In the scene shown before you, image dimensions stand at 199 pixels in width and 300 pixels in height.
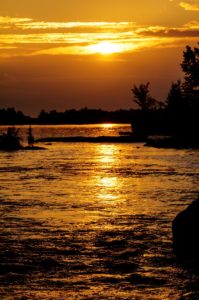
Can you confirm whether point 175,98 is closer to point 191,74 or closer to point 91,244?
point 191,74

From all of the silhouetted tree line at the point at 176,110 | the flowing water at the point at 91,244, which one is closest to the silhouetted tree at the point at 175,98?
the silhouetted tree line at the point at 176,110

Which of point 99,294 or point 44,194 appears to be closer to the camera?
point 99,294

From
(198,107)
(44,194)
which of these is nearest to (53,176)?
(44,194)

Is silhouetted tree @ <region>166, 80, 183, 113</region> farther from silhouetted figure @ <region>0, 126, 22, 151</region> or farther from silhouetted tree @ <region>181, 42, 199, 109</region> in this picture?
silhouetted figure @ <region>0, 126, 22, 151</region>

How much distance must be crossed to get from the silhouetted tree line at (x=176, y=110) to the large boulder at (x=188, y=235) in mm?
121160

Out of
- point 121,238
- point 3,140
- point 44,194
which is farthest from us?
point 3,140

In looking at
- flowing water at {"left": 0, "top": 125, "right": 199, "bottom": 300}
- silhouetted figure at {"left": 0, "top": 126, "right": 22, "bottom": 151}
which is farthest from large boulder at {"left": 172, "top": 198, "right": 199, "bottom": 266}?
silhouetted figure at {"left": 0, "top": 126, "right": 22, "bottom": 151}

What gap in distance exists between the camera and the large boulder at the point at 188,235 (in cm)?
1922

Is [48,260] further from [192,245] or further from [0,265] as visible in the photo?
[192,245]

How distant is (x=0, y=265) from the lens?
1898 centimetres

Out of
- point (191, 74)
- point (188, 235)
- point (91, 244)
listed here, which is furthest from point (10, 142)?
point (188, 235)

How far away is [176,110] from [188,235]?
134 meters

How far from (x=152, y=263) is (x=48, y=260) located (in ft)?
9.56

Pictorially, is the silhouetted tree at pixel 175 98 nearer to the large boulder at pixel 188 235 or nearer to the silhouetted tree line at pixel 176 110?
the silhouetted tree line at pixel 176 110
